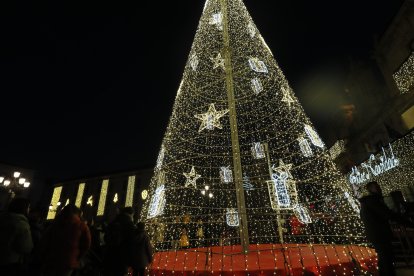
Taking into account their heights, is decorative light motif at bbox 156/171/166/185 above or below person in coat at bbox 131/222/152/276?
above

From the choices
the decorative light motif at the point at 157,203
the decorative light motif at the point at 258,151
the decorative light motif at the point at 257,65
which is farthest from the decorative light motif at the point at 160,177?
the decorative light motif at the point at 257,65

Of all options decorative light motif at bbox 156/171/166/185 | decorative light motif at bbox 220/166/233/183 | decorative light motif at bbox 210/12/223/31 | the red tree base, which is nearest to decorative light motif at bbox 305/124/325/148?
the red tree base

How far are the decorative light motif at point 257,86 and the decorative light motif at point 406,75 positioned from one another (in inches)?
408

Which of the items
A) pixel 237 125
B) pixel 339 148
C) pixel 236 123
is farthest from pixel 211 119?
pixel 339 148

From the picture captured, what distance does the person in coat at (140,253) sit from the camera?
4602 mm

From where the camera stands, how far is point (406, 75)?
13.7 meters

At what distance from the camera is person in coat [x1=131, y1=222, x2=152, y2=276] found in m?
4.60

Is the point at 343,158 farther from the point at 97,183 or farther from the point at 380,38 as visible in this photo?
the point at 97,183

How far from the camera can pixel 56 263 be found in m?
3.22

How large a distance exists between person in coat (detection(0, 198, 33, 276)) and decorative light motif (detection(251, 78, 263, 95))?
6.94m

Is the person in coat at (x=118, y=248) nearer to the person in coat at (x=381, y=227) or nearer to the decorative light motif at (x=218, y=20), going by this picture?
the person in coat at (x=381, y=227)

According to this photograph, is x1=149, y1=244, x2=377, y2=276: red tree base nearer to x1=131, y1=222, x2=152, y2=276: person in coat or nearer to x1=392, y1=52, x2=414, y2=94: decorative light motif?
x1=131, y1=222, x2=152, y2=276: person in coat

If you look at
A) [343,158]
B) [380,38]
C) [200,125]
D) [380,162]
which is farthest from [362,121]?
[200,125]

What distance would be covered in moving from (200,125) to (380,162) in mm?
12598
